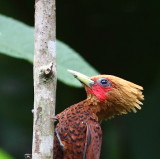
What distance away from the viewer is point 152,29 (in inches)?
238

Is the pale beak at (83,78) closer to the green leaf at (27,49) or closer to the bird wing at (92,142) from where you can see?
the green leaf at (27,49)

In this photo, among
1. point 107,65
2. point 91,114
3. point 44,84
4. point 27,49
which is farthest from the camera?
point 107,65

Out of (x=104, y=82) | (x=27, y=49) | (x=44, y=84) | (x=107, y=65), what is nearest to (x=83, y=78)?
(x=104, y=82)

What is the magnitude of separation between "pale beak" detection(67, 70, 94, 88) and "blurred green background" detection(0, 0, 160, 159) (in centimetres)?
165

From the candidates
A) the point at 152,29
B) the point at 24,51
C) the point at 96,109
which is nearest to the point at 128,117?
the point at 152,29

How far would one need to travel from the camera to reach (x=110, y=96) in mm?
4141

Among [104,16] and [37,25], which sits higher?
[104,16]

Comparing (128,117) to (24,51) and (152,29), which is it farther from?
(24,51)

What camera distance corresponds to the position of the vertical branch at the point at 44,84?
10.0ft

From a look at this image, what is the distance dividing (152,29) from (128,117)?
0.95 m

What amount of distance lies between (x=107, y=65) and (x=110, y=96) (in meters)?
1.94

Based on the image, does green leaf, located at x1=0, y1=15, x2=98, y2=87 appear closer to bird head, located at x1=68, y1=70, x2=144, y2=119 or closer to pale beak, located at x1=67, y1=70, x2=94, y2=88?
pale beak, located at x1=67, y1=70, x2=94, y2=88

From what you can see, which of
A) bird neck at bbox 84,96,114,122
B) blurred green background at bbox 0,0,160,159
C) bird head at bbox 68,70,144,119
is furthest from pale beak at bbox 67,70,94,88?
blurred green background at bbox 0,0,160,159

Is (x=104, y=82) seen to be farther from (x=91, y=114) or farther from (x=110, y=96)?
(x=91, y=114)
